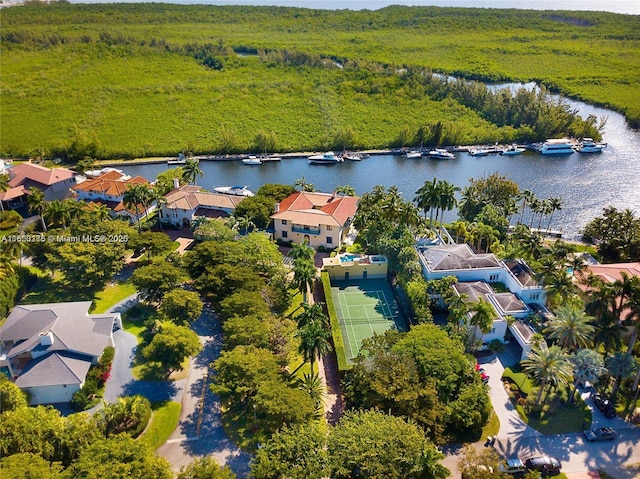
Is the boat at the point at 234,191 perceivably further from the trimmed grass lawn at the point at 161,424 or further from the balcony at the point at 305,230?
the trimmed grass lawn at the point at 161,424

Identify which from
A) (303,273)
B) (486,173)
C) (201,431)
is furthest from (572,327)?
(486,173)

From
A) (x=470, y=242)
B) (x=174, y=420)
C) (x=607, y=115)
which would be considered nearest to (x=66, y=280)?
(x=174, y=420)

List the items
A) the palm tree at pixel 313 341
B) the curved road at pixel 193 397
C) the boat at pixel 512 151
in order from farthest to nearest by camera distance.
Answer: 1. the boat at pixel 512 151
2. the palm tree at pixel 313 341
3. the curved road at pixel 193 397

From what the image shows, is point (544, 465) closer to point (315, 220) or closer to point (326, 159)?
point (315, 220)

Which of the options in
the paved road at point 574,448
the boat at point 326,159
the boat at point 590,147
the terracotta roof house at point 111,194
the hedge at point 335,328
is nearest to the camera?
the paved road at point 574,448

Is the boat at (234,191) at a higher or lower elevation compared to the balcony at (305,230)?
lower

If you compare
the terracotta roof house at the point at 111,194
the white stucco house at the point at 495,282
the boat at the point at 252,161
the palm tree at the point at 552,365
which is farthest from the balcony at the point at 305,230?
the boat at the point at 252,161

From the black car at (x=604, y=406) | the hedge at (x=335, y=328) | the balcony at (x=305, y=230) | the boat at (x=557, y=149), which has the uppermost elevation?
the boat at (x=557, y=149)

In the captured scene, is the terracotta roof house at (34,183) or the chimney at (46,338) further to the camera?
the terracotta roof house at (34,183)
